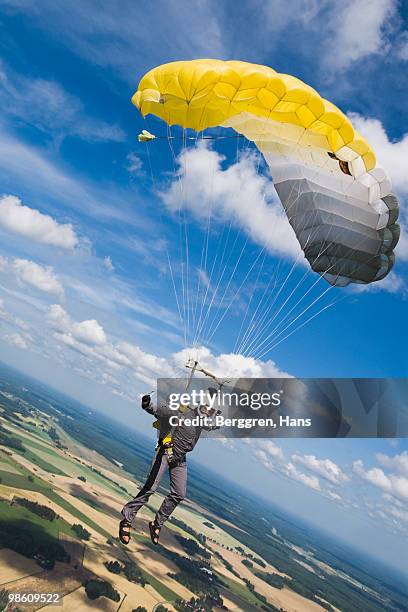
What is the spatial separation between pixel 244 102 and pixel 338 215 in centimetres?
413

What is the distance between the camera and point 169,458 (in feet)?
28.2

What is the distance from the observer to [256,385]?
14.0 metres

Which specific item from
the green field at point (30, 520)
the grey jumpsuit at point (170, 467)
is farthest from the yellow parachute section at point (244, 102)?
the green field at point (30, 520)

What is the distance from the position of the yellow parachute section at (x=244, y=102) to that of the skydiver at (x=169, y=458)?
261 inches

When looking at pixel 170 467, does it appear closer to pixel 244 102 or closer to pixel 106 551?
pixel 244 102

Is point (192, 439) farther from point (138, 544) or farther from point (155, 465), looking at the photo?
point (138, 544)

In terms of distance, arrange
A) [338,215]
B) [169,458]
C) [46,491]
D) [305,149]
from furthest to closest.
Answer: [46,491] → [338,215] → [305,149] → [169,458]

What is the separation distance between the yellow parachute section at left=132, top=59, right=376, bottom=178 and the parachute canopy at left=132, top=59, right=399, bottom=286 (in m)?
0.02

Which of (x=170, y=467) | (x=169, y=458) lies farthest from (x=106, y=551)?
(x=169, y=458)

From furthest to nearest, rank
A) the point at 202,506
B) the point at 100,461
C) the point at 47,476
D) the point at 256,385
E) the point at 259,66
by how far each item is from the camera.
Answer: the point at 202,506 < the point at 100,461 < the point at 47,476 < the point at 256,385 < the point at 259,66

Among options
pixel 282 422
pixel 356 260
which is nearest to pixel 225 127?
pixel 356 260

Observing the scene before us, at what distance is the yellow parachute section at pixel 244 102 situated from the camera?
930 centimetres

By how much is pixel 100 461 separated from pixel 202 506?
57.7 meters

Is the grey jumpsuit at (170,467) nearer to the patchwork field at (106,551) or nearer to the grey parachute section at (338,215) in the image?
the grey parachute section at (338,215)
